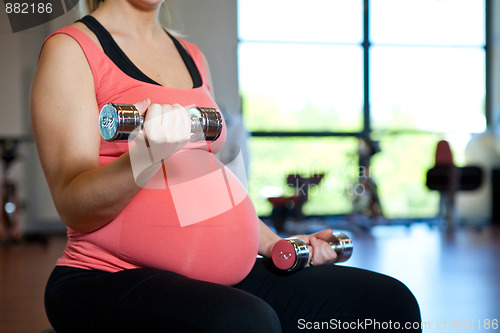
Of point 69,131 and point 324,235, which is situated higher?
point 69,131

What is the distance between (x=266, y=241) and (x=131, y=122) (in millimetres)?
472

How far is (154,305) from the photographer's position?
2.27 feet

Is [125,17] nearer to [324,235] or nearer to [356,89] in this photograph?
[324,235]

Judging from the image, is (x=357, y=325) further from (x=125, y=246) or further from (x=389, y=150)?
(x=389, y=150)

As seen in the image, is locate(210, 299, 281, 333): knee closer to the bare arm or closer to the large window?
the bare arm

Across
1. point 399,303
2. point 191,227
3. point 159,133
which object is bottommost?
point 399,303

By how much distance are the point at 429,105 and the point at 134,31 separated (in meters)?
5.20

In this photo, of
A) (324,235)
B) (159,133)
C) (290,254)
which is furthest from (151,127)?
(324,235)

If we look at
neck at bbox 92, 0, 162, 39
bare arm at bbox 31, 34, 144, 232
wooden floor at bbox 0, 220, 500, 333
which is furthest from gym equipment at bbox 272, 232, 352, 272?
wooden floor at bbox 0, 220, 500, 333

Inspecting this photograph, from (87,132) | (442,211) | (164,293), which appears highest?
(87,132)

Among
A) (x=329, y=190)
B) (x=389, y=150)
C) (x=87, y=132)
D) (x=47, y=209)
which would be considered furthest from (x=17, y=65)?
(x=87, y=132)

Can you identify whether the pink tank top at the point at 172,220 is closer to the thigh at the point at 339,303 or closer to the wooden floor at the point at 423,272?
the thigh at the point at 339,303

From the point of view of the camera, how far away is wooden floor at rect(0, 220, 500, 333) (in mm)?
1814

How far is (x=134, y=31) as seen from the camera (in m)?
0.96
